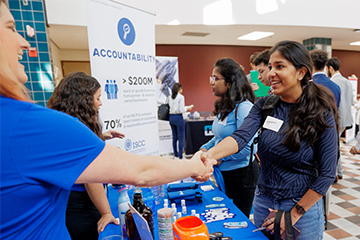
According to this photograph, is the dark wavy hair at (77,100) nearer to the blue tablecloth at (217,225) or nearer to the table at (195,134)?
the blue tablecloth at (217,225)

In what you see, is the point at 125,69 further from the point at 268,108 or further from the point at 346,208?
the point at 346,208

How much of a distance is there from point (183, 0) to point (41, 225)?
546cm

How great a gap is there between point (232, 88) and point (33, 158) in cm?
165

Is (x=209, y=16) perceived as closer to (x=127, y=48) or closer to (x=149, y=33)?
(x=149, y=33)

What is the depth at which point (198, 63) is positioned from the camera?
8.16 m

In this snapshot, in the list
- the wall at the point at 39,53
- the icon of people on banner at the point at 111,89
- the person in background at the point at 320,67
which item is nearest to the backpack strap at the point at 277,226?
the icon of people on banner at the point at 111,89

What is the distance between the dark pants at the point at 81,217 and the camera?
1.27 metres

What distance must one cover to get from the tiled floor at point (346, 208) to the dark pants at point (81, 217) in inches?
91.7

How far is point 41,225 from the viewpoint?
23.8 inches

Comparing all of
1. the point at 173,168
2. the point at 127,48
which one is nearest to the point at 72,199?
the point at 173,168

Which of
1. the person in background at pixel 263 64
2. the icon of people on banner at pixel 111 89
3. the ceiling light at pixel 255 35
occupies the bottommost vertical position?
the icon of people on banner at pixel 111 89

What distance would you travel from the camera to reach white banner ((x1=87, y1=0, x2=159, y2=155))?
2014mm

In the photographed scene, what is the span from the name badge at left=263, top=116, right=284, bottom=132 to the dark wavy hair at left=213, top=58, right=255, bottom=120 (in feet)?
1.79

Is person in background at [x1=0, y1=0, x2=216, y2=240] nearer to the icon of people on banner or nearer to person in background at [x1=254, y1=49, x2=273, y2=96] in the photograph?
the icon of people on banner
